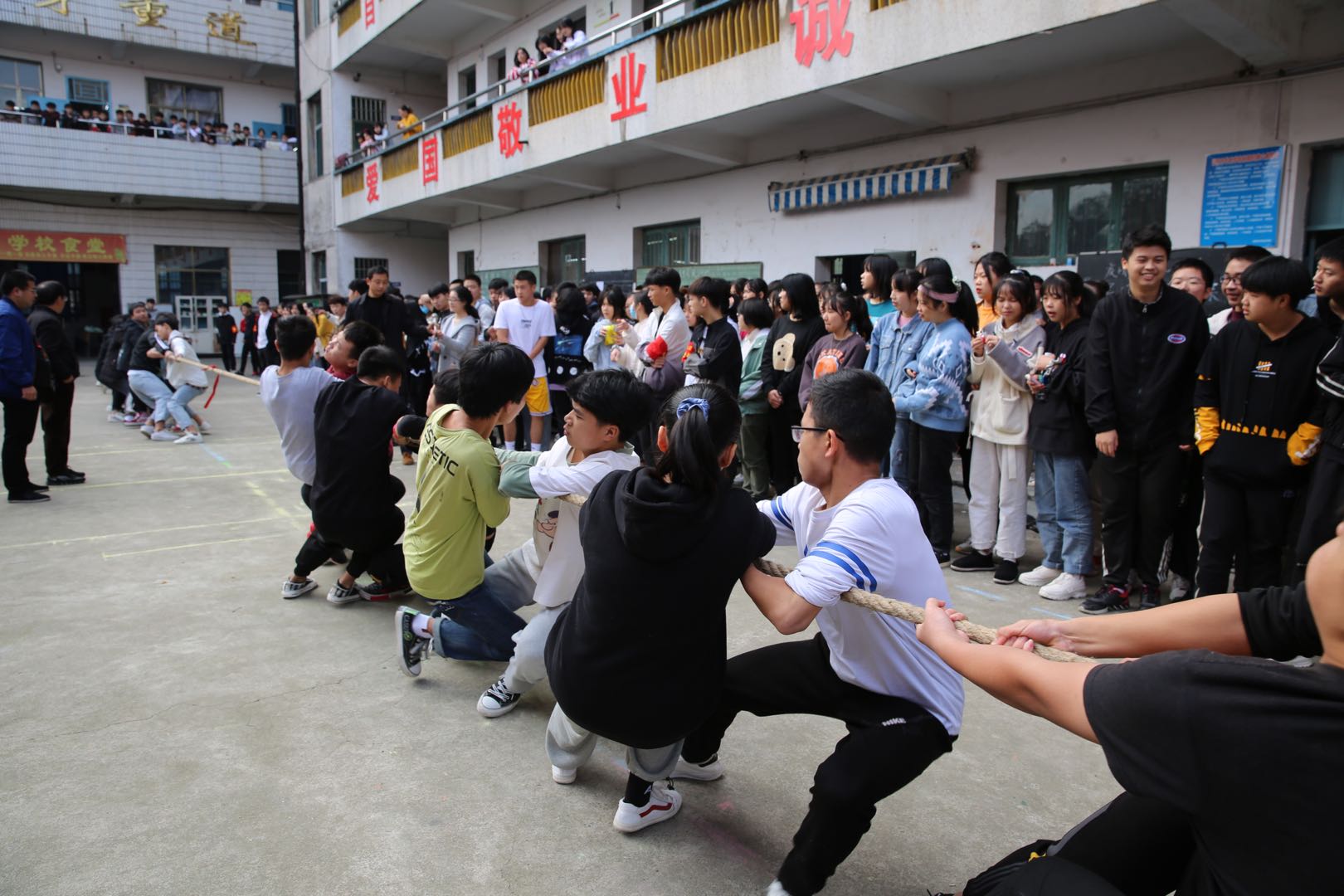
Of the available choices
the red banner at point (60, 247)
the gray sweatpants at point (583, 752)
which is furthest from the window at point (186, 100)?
the gray sweatpants at point (583, 752)

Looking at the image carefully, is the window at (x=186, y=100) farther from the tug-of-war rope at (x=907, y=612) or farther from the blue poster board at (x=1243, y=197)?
the tug-of-war rope at (x=907, y=612)

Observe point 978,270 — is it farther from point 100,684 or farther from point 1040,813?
point 100,684

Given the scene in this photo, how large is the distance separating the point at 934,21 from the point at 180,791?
7427 millimetres

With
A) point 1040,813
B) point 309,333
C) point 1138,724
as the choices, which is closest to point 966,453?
point 1040,813

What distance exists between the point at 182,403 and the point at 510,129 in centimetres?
694

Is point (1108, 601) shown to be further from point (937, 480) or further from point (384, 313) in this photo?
point (384, 313)

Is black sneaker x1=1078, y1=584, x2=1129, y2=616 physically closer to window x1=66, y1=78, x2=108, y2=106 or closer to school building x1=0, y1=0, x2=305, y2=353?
school building x1=0, y1=0, x2=305, y2=353

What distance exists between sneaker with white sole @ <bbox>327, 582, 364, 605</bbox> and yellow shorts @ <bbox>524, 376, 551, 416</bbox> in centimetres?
325

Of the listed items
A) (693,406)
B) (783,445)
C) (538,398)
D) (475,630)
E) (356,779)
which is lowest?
(356,779)

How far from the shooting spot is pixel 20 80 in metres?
20.7

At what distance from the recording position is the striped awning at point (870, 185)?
848cm

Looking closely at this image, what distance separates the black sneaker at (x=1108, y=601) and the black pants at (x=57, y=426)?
7408 mm

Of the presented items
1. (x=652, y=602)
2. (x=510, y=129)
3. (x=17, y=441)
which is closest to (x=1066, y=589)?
(x=652, y=602)

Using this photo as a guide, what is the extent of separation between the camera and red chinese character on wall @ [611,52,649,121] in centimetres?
1083
